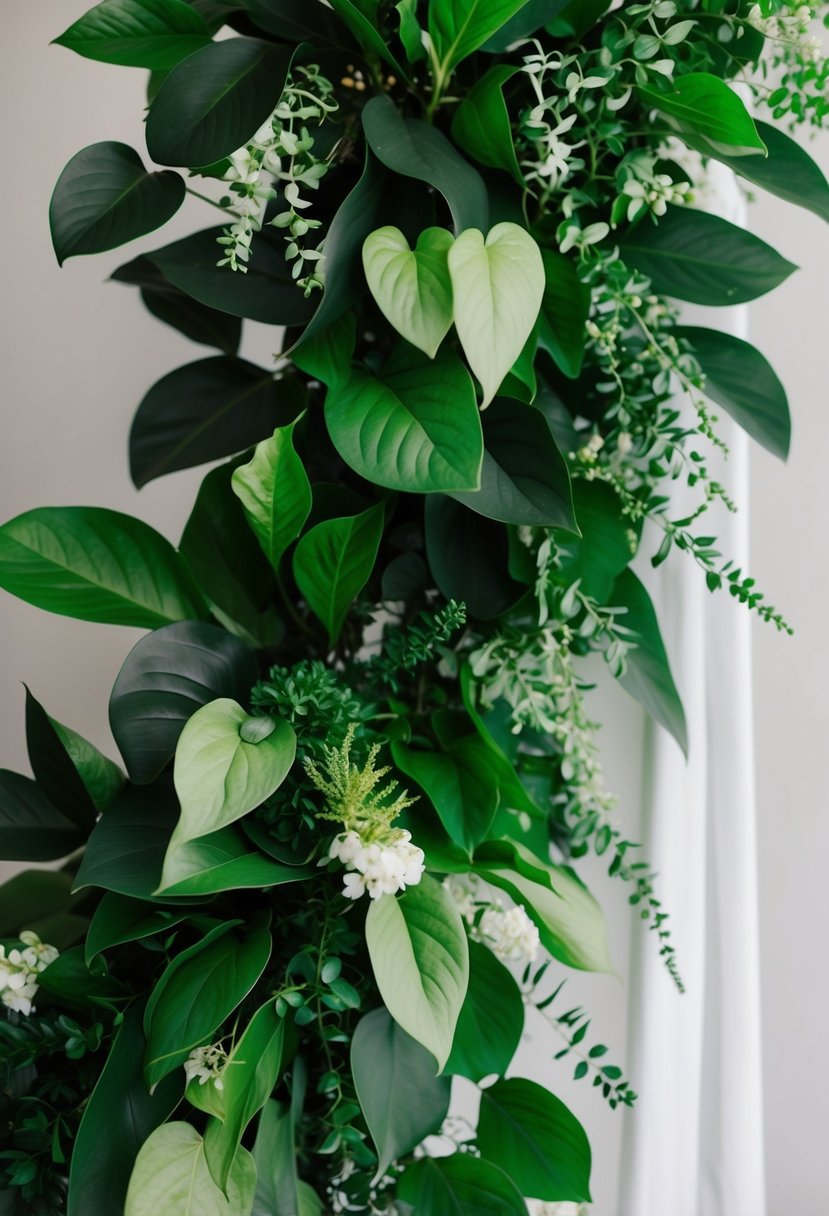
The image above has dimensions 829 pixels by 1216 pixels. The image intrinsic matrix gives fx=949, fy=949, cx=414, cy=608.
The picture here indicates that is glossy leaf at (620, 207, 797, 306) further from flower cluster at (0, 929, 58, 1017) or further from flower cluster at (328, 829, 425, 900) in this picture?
flower cluster at (0, 929, 58, 1017)

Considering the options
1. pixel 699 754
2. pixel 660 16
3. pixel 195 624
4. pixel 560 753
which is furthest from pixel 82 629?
pixel 660 16

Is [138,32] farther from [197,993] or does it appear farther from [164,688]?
[197,993]

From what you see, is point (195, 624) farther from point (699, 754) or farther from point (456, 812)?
point (699, 754)

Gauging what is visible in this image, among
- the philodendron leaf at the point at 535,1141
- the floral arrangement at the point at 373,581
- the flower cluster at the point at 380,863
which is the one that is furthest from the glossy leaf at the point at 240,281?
the philodendron leaf at the point at 535,1141

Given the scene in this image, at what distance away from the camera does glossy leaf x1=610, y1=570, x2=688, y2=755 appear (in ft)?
3.03

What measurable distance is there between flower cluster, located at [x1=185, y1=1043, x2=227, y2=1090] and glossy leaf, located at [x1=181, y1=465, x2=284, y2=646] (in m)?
0.35

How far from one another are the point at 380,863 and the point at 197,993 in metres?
0.17

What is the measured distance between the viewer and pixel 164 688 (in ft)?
2.52

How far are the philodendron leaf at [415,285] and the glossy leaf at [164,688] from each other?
301 millimetres

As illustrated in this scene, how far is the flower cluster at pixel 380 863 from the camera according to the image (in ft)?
2.23

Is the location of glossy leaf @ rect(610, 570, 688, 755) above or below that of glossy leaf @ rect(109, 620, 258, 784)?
above

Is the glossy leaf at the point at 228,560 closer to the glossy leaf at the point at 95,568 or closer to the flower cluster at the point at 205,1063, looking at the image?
the glossy leaf at the point at 95,568

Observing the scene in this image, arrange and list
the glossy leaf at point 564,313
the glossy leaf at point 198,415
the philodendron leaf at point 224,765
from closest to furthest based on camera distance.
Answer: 1. the philodendron leaf at point 224,765
2. the glossy leaf at point 564,313
3. the glossy leaf at point 198,415

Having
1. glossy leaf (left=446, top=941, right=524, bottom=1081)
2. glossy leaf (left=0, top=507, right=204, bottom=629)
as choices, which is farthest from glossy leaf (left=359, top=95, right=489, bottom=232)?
glossy leaf (left=446, top=941, right=524, bottom=1081)
